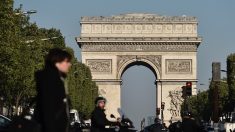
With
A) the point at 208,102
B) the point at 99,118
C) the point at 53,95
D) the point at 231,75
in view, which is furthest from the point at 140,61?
the point at 53,95

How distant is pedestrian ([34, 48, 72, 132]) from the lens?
12.1 m

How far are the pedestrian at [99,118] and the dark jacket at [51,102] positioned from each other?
7214 millimetres

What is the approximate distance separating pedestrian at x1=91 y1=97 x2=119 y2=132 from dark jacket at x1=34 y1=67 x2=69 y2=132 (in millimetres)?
7214

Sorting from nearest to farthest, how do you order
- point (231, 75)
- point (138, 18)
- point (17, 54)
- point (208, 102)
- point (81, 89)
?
point (17, 54) < point (231, 75) < point (81, 89) < point (208, 102) < point (138, 18)

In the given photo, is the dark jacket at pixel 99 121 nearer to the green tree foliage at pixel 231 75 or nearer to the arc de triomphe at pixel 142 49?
the green tree foliage at pixel 231 75

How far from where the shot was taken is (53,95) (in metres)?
12.3

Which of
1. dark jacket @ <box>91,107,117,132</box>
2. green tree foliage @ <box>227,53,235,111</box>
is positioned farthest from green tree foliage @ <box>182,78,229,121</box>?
dark jacket @ <box>91,107,117,132</box>

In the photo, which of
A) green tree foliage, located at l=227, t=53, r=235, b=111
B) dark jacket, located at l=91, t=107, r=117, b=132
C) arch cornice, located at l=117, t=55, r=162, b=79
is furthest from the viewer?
arch cornice, located at l=117, t=55, r=162, b=79

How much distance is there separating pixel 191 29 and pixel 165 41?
4.85 metres

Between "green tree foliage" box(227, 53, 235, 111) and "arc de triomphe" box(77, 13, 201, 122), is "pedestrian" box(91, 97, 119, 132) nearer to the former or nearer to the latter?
"green tree foliage" box(227, 53, 235, 111)

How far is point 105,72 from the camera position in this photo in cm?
14362

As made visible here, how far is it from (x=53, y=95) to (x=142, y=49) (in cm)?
13299

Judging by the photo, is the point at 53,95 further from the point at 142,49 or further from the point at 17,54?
the point at 142,49

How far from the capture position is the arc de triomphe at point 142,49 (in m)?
141
